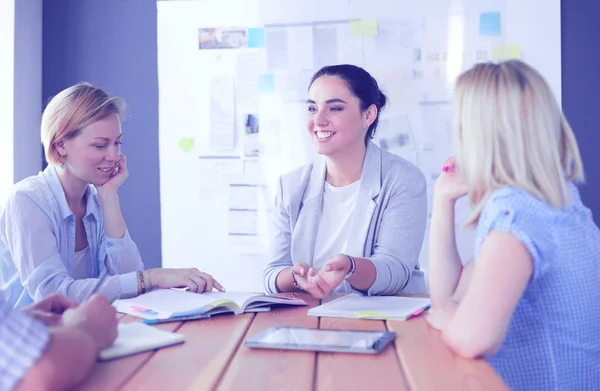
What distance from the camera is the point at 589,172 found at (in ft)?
9.81

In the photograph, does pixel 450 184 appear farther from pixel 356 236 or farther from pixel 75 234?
pixel 75 234

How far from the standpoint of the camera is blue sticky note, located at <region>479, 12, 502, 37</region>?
299 cm

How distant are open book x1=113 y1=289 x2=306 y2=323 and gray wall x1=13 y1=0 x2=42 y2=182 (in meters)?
1.77

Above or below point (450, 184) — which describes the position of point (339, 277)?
below

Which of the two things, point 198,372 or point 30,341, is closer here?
point 30,341

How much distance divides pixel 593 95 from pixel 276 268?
5.93 feet

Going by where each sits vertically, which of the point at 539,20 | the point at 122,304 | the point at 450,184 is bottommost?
the point at 122,304

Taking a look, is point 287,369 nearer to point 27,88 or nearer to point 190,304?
point 190,304

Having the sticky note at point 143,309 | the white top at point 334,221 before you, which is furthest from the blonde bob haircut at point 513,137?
the white top at point 334,221

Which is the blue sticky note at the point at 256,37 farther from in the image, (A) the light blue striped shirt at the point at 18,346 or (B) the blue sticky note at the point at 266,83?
(A) the light blue striped shirt at the point at 18,346

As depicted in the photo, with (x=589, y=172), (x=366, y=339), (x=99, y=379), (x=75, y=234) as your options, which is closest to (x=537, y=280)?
(x=366, y=339)

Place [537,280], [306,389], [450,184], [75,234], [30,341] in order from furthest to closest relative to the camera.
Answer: [75,234] → [450,184] → [537,280] → [306,389] → [30,341]

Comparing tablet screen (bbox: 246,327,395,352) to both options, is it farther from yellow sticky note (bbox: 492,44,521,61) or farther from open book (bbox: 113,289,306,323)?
yellow sticky note (bbox: 492,44,521,61)

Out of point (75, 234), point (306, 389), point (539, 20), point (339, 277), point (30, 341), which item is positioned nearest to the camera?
point (30, 341)
